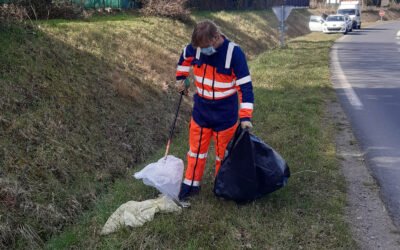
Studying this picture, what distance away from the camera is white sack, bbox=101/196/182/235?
167 inches

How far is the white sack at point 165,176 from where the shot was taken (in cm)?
451

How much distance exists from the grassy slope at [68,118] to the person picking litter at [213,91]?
5.23 ft

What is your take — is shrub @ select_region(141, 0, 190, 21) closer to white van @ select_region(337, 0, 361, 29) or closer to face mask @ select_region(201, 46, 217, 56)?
face mask @ select_region(201, 46, 217, 56)

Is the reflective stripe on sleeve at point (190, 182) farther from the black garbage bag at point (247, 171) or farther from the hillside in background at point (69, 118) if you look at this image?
the hillside in background at point (69, 118)

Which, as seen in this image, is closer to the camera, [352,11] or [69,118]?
[69,118]

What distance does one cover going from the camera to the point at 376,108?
31.0ft

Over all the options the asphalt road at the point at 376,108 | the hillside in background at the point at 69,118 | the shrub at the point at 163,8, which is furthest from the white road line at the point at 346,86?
the shrub at the point at 163,8

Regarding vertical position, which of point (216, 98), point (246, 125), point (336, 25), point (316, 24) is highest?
point (216, 98)

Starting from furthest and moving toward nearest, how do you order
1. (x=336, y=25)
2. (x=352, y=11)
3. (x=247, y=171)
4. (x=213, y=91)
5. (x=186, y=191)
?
(x=352, y=11)
(x=336, y=25)
(x=186, y=191)
(x=213, y=91)
(x=247, y=171)

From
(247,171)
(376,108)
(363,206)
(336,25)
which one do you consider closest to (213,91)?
(247,171)

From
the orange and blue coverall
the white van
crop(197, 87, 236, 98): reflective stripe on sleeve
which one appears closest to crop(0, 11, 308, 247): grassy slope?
the orange and blue coverall

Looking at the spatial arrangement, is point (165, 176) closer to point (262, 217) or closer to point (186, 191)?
point (186, 191)

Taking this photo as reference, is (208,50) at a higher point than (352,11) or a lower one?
higher

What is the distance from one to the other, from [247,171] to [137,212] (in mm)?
1099
